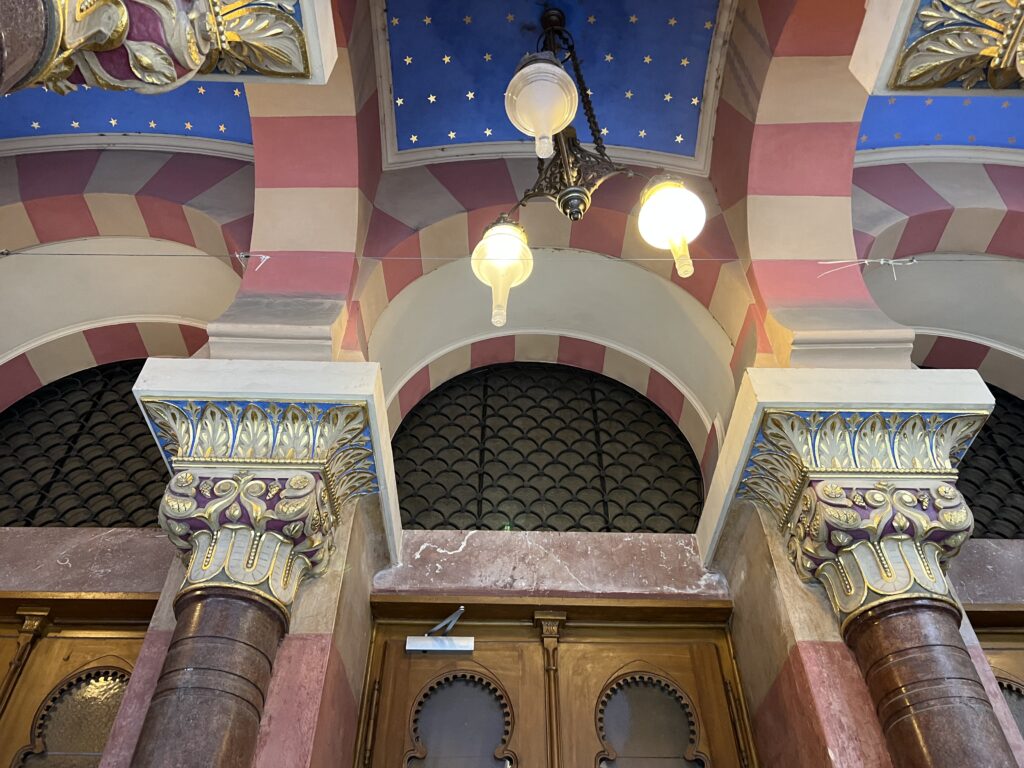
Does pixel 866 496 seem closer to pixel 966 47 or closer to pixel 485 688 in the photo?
pixel 966 47

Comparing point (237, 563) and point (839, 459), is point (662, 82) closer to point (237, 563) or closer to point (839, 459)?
point (839, 459)

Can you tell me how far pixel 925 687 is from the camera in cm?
238

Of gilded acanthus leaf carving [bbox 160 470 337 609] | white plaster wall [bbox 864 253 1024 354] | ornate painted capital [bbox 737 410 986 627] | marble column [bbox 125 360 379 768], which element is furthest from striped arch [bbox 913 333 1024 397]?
gilded acanthus leaf carving [bbox 160 470 337 609]

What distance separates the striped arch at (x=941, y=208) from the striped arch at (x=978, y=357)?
1.92 feet

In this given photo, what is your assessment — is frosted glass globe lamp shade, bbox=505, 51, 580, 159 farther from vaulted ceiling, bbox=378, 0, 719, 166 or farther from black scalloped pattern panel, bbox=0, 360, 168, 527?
black scalloped pattern panel, bbox=0, 360, 168, 527

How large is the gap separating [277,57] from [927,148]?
3.52 meters

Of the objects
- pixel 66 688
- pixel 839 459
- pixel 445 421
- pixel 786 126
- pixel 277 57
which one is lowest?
pixel 66 688

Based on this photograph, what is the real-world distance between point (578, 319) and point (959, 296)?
2139 mm

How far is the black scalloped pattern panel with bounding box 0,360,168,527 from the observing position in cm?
396

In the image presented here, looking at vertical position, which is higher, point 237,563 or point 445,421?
point 445,421

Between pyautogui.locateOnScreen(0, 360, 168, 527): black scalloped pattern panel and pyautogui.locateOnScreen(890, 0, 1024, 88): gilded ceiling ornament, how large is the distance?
372cm

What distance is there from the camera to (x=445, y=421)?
14.4ft

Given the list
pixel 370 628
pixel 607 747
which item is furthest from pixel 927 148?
pixel 370 628

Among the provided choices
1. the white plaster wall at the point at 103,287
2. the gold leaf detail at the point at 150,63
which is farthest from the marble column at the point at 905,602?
the white plaster wall at the point at 103,287
